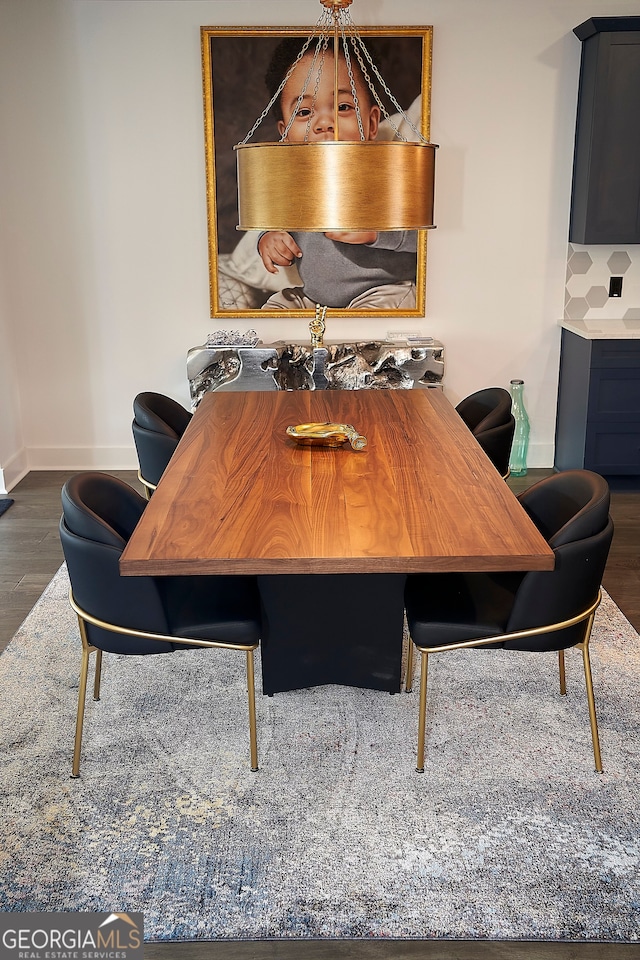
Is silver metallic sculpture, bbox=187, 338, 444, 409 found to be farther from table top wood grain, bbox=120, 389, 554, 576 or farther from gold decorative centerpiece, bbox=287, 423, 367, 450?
gold decorative centerpiece, bbox=287, 423, 367, 450

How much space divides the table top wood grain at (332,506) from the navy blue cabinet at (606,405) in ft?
5.12

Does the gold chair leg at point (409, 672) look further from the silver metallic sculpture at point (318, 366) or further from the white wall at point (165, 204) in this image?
the white wall at point (165, 204)

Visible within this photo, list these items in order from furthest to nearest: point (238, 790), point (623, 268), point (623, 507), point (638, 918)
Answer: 1. point (623, 268)
2. point (623, 507)
3. point (238, 790)
4. point (638, 918)

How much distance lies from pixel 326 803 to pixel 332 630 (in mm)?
543

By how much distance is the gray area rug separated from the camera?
2.15 metres

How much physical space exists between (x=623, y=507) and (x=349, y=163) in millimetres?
2970

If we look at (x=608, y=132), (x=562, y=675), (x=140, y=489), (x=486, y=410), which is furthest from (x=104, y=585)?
(x=608, y=132)

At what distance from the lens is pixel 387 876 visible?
224 cm

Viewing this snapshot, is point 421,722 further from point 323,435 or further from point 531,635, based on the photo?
point 323,435

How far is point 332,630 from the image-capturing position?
2857mm

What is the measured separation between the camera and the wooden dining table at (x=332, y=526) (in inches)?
87.5

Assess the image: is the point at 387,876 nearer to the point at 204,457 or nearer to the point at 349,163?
the point at 204,457

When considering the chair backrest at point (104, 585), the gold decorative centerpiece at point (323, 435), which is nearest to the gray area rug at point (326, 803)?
the chair backrest at point (104, 585)

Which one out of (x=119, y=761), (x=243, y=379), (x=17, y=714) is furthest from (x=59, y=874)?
(x=243, y=379)
